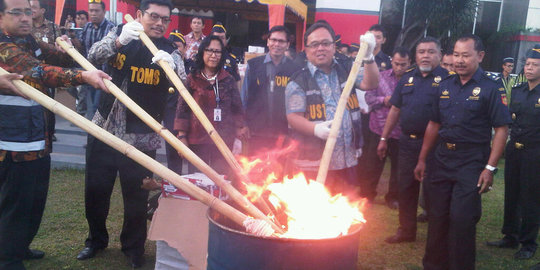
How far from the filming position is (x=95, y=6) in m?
6.39

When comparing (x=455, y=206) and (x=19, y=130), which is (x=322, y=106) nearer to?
(x=455, y=206)

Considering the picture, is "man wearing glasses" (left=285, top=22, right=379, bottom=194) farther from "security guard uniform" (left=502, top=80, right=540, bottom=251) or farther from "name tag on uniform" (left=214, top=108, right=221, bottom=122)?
"security guard uniform" (left=502, top=80, right=540, bottom=251)

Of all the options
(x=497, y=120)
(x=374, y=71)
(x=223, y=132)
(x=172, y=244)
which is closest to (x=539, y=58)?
(x=497, y=120)

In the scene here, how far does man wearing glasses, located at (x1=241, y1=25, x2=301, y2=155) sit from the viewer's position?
5.34 meters

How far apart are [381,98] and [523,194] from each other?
2.20m

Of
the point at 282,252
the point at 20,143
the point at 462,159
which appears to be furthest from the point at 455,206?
the point at 20,143

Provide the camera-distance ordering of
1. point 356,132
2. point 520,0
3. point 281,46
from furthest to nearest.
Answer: point 520,0
point 281,46
point 356,132

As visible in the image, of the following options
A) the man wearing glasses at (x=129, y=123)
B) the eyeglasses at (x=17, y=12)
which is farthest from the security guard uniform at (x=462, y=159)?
the eyeglasses at (x=17, y=12)

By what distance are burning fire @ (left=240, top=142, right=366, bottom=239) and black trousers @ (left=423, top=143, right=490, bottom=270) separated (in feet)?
4.67

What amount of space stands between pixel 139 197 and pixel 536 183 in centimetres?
409

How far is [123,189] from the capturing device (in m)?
3.86

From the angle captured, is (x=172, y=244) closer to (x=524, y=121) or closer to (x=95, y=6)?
(x=524, y=121)

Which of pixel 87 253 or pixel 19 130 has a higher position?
pixel 19 130

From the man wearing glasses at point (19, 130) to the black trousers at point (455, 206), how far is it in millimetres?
2985
